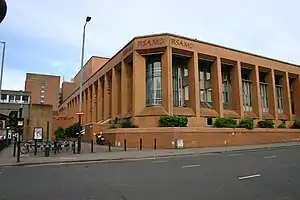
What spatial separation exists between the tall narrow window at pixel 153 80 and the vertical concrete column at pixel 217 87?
25.5ft

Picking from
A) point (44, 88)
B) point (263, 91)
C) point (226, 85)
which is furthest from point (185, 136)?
point (44, 88)

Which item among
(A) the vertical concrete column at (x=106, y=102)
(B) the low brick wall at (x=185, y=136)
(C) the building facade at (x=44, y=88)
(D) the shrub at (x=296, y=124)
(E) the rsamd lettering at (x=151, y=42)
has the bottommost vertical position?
(B) the low brick wall at (x=185, y=136)

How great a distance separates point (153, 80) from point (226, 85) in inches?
493

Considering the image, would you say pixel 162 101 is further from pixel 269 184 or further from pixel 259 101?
pixel 269 184

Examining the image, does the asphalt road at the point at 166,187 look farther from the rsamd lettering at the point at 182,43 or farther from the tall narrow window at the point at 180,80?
the tall narrow window at the point at 180,80

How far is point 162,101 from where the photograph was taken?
1506 inches

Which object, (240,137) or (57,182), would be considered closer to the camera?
(57,182)

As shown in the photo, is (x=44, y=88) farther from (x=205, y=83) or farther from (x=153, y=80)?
(x=153, y=80)

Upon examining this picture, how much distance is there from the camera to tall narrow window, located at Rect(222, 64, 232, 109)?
46.4m

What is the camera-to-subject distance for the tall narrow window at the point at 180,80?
1650 inches

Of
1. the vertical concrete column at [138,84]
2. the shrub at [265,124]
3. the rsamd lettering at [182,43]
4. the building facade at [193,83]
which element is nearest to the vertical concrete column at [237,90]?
the building facade at [193,83]

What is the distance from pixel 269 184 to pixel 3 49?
35.0 metres

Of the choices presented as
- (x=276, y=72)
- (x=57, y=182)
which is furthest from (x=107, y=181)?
(x=276, y=72)

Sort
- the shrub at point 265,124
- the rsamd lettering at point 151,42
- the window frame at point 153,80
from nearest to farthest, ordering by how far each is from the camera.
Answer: the rsamd lettering at point 151,42 → the window frame at point 153,80 → the shrub at point 265,124
